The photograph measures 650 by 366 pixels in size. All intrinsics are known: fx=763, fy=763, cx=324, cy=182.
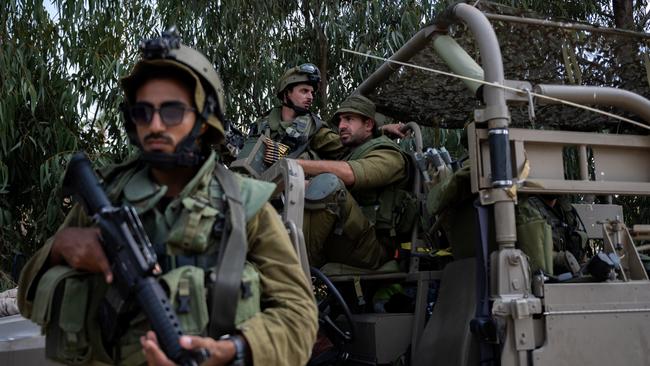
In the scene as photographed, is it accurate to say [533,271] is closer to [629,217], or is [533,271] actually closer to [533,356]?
[533,356]

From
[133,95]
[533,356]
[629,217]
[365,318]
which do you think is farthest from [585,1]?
[133,95]

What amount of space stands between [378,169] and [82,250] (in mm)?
2594

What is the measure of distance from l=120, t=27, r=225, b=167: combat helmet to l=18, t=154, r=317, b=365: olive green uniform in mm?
83

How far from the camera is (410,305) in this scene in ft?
14.6

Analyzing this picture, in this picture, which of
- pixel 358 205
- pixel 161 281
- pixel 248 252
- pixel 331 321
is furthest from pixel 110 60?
pixel 161 281

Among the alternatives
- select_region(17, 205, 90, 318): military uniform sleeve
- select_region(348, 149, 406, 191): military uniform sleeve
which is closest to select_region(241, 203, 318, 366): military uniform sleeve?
select_region(17, 205, 90, 318): military uniform sleeve

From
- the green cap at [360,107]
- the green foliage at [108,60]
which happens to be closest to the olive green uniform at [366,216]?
the green cap at [360,107]

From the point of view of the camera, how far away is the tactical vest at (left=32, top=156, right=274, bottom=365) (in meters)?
2.12

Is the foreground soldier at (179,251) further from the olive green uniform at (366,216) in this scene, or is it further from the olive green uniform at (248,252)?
the olive green uniform at (366,216)

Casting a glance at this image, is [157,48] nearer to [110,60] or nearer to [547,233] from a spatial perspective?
[547,233]

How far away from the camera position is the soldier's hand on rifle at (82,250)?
2109 millimetres

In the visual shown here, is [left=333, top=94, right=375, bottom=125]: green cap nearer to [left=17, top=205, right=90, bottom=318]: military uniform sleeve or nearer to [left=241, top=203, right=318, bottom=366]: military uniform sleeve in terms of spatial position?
[left=241, top=203, right=318, bottom=366]: military uniform sleeve

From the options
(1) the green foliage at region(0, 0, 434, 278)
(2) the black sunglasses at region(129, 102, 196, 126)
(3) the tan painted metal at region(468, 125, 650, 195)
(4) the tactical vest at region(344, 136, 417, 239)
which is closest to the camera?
(2) the black sunglasses at region(129, 102, 196, 126)

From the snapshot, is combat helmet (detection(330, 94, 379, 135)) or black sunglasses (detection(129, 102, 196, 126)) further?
combat helmet (detection(330, 94, 379, 135))
